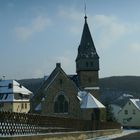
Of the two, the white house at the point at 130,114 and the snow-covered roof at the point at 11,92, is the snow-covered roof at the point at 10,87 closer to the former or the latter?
the snow-covered roof at the point at 11,92

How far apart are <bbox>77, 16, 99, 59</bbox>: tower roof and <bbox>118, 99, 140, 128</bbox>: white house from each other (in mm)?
22637

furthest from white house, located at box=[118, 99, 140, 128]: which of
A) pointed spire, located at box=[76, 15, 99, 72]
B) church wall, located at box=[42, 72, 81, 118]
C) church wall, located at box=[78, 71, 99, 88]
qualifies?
church wall, located at box=[42, 72, 81, 118]

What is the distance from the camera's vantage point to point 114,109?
115062mm

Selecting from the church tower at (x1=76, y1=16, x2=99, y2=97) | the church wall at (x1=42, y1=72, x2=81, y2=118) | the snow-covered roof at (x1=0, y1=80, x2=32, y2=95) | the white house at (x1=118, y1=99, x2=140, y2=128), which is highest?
the church tower at (x1=76, y1=16, x2=99, y2=97)

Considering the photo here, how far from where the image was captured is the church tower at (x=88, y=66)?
270ft

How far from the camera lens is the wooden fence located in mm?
22406

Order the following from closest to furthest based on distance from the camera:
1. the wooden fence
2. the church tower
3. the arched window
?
1. the wooden fence
2. the arched window
3. the church tower

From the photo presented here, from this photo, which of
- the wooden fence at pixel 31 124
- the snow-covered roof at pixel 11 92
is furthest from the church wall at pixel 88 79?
the wooden fence at pixel 31 124

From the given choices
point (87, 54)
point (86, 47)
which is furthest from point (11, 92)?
point (86, 47)

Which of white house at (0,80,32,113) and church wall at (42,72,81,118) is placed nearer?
church wall at (42,72,81,118)

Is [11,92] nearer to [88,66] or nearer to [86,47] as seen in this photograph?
[88,66]

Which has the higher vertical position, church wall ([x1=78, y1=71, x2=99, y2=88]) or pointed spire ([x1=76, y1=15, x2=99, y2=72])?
pointed spire ([x1=76, y1=15, x2=99, y2=72])

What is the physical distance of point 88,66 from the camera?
83625 mm

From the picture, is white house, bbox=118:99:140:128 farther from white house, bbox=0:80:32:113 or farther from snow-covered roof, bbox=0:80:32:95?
snow-covered roof, bbox=0:80:32:95
